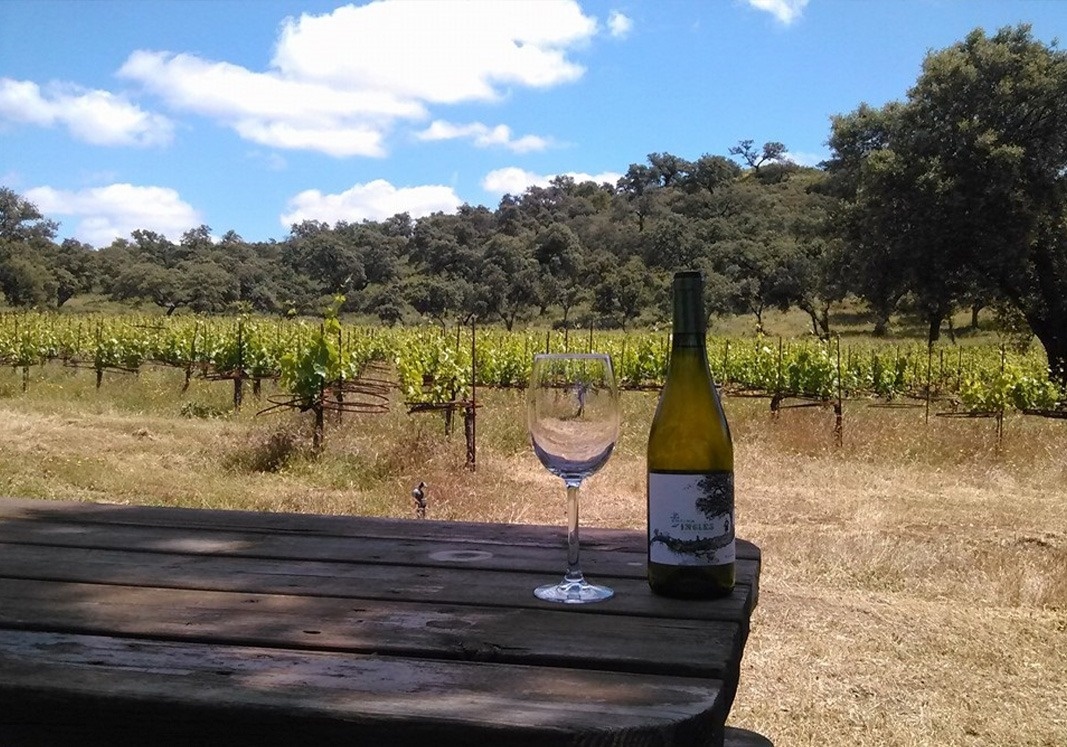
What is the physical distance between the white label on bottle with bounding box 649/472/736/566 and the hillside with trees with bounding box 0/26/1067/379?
27 centimetres

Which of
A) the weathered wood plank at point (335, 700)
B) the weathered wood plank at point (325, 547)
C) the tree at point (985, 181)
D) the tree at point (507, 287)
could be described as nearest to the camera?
the weathered wood plank at point (335, 700)

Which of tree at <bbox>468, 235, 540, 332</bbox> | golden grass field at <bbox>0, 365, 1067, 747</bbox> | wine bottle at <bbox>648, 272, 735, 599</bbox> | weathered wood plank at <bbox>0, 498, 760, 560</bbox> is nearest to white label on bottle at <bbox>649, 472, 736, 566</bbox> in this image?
wine bottle at <bbox>648, 272, 735, 599</bbox>

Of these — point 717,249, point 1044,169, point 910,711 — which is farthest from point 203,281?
point 910,711

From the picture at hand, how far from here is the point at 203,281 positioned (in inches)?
1725

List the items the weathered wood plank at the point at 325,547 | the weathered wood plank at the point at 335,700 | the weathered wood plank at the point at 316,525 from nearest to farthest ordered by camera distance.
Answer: the weathered wood plank at the point at 335,700
the weathered wood plank at the point at 325,547
the weathered wood plank at the point at 316,525

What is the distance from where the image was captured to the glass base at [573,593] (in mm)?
1111

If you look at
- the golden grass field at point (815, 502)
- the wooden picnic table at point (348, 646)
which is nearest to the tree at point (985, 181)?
the golden grass field at point (815, 502)

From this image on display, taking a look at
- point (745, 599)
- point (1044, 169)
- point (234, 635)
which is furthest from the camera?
point (1044, 169)

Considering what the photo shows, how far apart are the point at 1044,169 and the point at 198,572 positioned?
1829 centimetres

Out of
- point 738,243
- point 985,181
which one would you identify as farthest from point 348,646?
point 738,243

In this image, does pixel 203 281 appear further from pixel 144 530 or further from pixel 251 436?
pixel 144 530

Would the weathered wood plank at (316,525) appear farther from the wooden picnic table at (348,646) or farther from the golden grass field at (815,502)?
the golden grass field at (815,502)

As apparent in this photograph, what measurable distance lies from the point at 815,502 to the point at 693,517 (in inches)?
271

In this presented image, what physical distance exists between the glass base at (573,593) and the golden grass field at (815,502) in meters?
2.12
